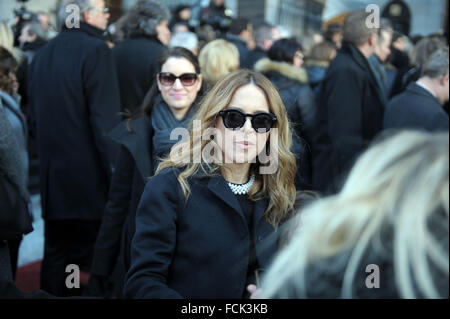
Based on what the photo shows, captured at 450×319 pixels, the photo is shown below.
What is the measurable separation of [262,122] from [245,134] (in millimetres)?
88

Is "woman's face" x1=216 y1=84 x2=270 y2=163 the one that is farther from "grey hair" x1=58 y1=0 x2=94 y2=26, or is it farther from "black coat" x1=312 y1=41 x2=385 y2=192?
"black coat" x1=312 y1=41 x2=385 y2=192

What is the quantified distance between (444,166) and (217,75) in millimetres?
3468

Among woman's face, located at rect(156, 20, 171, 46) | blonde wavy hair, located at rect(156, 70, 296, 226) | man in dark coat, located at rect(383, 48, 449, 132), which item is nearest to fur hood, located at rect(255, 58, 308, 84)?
woman's face, located at rect(156, 20, 171, 46)

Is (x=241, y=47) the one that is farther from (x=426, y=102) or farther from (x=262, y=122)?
(x=262, y=122)

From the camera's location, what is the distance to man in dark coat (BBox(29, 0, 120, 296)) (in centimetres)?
387

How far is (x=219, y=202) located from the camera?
2104mm

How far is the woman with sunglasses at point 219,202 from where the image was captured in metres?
2.02

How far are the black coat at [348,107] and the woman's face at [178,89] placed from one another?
160cm

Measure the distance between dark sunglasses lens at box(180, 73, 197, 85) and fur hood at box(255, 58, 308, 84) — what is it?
5.57 ft

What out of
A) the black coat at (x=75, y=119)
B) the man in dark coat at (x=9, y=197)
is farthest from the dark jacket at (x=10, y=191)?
the black coat at (x=75, y=119)

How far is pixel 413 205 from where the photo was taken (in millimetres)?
1097

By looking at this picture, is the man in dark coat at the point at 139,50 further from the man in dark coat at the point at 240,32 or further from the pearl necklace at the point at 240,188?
the man in dark coat at the point at 240,32
